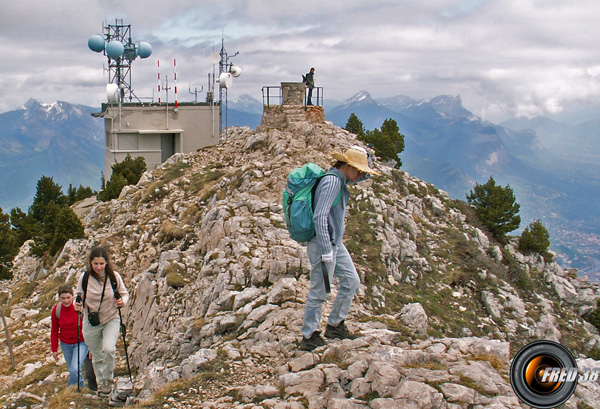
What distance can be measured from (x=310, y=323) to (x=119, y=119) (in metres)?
39.2

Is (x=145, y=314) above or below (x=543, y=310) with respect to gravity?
above

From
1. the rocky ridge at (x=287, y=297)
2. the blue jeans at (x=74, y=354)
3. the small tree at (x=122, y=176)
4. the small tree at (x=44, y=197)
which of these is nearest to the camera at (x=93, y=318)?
the blue jeans at (x=74, y=354)

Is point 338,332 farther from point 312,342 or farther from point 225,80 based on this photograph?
point 225,80

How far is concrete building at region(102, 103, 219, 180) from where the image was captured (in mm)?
41969

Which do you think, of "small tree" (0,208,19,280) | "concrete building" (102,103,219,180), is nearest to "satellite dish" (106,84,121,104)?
"concrete building" (102,103,219,180)

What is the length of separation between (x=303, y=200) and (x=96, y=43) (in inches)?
1735

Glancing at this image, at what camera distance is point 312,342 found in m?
7.36

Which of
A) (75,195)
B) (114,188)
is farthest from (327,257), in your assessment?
(75,195)

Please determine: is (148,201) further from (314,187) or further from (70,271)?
(314,187)

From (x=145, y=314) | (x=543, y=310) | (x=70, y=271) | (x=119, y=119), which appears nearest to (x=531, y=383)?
(x=145, y=314)

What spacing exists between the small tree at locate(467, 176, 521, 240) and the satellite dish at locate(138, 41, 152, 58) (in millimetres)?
34055

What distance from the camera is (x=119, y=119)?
137 feet

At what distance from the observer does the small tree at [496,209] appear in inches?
1272

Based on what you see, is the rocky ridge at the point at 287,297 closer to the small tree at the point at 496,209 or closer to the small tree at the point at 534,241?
the small tree at the point at 534,241
